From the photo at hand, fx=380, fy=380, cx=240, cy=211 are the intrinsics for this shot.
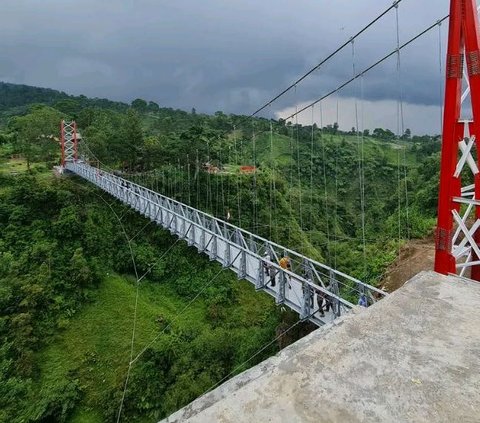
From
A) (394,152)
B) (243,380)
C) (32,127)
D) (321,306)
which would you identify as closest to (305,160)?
(394,152)

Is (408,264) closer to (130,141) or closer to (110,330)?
(110,330)

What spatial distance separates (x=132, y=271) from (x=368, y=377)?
47.5 ft

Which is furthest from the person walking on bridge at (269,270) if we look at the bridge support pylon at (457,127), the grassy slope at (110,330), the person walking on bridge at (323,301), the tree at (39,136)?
the tree at (39,136)

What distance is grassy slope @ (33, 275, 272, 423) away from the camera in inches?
403

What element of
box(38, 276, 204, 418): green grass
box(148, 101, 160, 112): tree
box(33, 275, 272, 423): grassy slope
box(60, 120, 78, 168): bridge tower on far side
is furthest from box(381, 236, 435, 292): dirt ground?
box(148, 101, 160, 112): tree

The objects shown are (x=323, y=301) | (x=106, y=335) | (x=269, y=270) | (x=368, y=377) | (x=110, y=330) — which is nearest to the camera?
(x=368, y=377)

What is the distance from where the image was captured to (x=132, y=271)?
1535cm

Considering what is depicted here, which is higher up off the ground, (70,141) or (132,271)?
(70,141)

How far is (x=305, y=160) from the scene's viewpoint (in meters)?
33.9

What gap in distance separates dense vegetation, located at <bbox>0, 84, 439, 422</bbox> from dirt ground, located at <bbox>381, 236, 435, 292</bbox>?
54cm

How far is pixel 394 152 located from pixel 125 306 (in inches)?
1376

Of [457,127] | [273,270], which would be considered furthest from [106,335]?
[457,127]

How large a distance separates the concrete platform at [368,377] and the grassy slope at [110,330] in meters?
9.44

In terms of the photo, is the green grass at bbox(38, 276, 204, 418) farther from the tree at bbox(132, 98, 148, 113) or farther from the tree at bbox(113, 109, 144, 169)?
the tree at bbox(132, 98, 148, 113)
